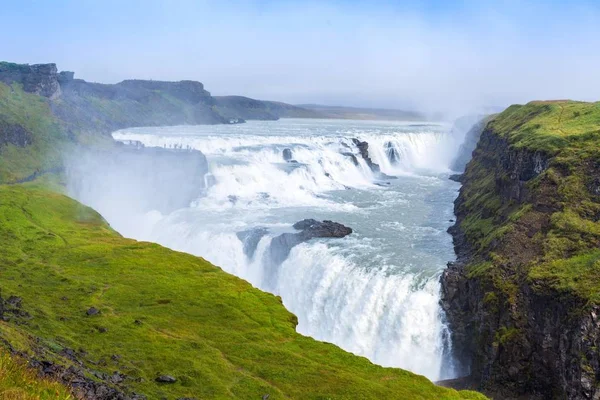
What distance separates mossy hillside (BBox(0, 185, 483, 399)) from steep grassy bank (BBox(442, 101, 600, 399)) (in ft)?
30.1

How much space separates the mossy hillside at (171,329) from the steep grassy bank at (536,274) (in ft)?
30.1

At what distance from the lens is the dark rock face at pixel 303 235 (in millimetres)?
53781

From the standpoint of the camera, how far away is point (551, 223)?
4197cm

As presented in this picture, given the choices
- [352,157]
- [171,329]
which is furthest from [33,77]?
[171,329]

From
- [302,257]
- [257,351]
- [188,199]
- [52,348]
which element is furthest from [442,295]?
[188,199]

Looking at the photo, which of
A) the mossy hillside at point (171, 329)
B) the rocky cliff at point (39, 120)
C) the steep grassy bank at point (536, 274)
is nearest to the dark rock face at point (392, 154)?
the steep grassy bank at point (536, 274)

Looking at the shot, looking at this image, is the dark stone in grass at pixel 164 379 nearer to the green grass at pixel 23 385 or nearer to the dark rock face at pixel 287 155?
the green grass at pixel 23 385

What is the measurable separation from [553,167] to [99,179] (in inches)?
2800

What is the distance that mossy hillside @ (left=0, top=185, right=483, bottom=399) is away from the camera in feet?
78.1

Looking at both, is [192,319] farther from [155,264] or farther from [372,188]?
[372,188]

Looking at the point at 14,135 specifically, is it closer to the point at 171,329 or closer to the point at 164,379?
the point at 171,329

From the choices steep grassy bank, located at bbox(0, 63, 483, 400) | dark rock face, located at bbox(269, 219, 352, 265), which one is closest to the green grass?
steep grassy bank, located at bbox(0, 63, 483, 400)

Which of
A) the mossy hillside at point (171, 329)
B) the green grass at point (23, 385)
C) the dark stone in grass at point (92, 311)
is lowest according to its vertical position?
the mossy hillside at point (171, 329)

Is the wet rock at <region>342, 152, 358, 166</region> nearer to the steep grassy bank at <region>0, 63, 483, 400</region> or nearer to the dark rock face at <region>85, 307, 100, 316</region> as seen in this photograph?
the steep grassy bank at <region>0, 63, 483, 400</region>
